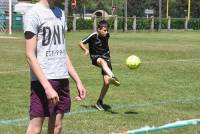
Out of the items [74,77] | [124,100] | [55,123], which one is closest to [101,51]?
[124,100]

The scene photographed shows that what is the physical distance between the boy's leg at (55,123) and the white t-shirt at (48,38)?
42cm

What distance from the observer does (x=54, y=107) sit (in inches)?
222

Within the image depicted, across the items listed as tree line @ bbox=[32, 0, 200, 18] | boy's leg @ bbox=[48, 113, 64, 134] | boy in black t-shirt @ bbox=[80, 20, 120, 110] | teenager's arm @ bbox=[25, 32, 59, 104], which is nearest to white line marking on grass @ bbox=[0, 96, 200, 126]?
boy in black t-shirt @ bbox=[80, 20, 120, 110]

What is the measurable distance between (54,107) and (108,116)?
4528 millimetres

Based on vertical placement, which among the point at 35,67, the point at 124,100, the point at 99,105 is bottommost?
the point at 124,100

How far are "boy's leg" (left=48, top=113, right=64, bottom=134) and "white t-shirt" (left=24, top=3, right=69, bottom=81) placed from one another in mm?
421

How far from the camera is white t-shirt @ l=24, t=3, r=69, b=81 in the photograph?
214 inches

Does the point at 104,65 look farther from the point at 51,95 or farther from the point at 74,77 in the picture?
the point at 51,95

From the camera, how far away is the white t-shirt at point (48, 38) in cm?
543

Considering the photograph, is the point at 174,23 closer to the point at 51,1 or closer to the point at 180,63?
the point at 180,63

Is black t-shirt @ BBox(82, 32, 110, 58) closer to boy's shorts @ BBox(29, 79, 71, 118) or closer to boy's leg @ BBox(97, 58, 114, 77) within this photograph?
boy's leg @ BBox(97, 58, 114, 77)

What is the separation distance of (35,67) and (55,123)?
784 mm

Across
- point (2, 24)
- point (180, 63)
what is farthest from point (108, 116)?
point (2, 24)

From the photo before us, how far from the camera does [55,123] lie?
5.80 meters
